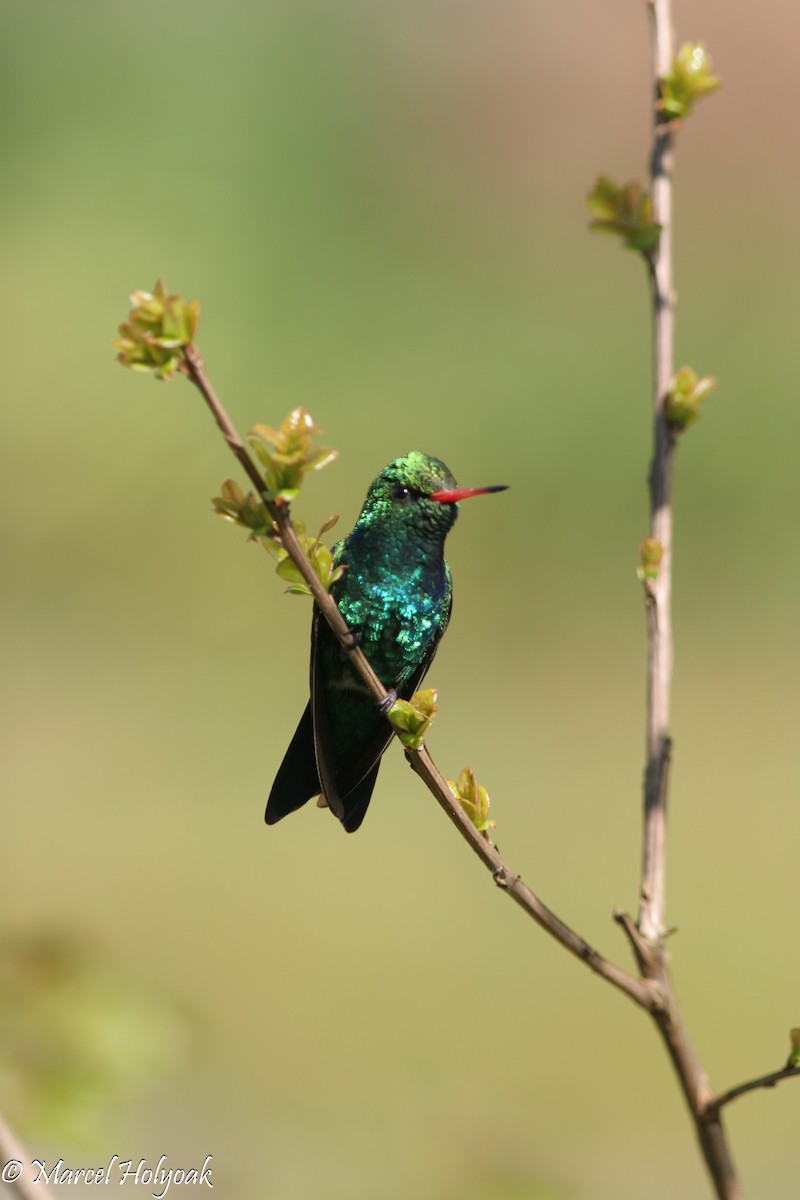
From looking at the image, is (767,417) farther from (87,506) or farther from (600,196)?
(600,196)

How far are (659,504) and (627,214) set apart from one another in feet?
0.98

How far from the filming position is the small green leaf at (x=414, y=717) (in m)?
1.39

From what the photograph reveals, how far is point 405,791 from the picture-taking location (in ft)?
21.7

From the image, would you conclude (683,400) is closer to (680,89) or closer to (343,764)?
(680,89)

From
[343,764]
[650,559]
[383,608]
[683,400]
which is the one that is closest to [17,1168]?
[650,559]

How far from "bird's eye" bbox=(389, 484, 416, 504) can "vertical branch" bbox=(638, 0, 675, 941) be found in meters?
0.85

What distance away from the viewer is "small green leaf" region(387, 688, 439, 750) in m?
1.39

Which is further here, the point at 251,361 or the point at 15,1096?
the point at 251,361

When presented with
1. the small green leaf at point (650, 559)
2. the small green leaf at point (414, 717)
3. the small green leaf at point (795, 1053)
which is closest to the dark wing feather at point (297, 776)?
the small green leaf at point (414, 717)

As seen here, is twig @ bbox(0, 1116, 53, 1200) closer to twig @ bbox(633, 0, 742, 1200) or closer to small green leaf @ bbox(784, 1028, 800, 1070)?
twig @ bbox(633, 0, 742, 1200)

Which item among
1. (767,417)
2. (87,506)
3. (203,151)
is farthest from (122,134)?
(767,417)

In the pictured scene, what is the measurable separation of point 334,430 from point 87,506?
5.72 ft

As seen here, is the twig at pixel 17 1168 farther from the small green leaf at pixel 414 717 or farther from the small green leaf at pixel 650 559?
the small green leaf at pixel 650 559

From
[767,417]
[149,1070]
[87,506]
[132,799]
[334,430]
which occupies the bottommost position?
[149,1070]
